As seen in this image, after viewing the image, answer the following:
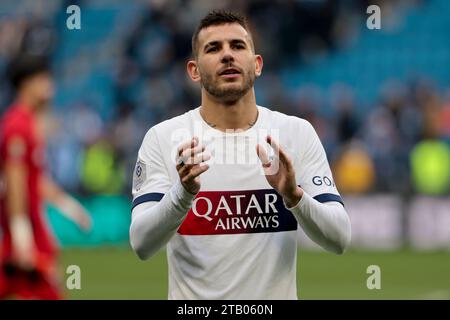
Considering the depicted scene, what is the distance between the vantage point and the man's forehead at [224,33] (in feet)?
16.2

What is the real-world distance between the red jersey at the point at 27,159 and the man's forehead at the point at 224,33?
3.00 meters

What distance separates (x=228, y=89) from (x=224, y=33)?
27cm

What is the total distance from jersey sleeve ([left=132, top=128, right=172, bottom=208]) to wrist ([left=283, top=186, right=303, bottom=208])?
609mm

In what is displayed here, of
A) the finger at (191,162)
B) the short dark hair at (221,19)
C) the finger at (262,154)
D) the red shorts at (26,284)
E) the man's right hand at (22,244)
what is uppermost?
the short dark hair at (221,19)

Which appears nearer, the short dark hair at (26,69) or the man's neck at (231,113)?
the man's neck at (231,113)

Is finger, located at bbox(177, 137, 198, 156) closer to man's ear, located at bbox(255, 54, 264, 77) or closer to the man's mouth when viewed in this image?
the man's mouth

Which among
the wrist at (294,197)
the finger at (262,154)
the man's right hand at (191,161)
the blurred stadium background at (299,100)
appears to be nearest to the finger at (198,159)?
the man's right hand at (191,161)

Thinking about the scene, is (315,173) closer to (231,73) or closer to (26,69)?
(231,73)

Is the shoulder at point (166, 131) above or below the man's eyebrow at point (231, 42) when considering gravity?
below

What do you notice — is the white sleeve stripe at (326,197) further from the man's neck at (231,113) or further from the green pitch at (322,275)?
the green pitch at (322,275)

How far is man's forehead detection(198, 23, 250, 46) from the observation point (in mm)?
4938

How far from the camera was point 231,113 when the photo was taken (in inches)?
197

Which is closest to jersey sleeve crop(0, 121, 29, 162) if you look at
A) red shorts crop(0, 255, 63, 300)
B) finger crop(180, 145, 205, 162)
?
red shorts crop(0, 255, 63, 300)
